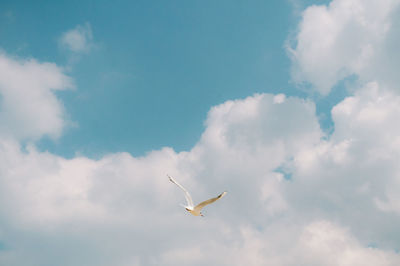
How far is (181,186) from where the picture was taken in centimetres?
6169

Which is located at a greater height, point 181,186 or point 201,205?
point 181,186

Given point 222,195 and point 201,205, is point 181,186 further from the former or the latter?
point 222,195

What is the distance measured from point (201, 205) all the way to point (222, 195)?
9.20 metres

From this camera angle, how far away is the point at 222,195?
164 feet

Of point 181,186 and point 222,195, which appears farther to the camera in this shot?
point 181,186

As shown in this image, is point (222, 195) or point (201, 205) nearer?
point (222, 195)

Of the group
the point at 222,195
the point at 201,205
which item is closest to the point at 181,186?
the point at 201,205

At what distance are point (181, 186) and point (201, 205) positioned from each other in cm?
584

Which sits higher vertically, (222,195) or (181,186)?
(181,186)

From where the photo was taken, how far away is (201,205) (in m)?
58.1

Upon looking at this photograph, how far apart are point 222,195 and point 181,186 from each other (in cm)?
1350
